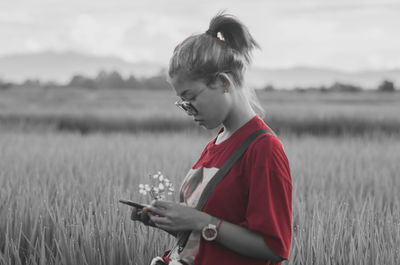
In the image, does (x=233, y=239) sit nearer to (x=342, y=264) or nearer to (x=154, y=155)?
(x=342, y=264)

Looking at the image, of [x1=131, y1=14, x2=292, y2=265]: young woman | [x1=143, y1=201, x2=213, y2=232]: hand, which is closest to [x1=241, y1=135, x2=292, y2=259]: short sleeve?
[x1=131, y1=14, x2=292, y2=265]: young woman

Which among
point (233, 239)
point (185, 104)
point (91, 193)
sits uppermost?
point (185, 104)

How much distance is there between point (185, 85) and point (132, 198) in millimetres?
1658

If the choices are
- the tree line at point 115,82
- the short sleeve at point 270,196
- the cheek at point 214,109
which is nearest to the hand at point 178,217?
the short sleeve at point 270,196

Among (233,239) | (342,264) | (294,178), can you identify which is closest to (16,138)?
(294,178)

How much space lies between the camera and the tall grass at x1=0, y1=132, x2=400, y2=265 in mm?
1819

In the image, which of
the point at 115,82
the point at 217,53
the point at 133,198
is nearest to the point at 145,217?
the point at 217,53

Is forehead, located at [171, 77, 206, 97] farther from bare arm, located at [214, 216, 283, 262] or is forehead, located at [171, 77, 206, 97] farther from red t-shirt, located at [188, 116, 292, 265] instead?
bare arm, located at [214, 216, 283, 262]

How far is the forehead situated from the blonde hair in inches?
0.4

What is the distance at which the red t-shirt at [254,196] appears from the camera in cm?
95

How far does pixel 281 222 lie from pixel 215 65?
0.41 m

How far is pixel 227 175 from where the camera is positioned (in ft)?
3.39

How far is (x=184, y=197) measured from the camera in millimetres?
1180

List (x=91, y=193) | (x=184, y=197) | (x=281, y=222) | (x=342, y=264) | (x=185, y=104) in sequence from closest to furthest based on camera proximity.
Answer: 1. (x=281, y=222)
2. (x=185, y=104)
3. (x=184, y=197)
4. (x=342, y=264)
5. (x=91, y=193)
